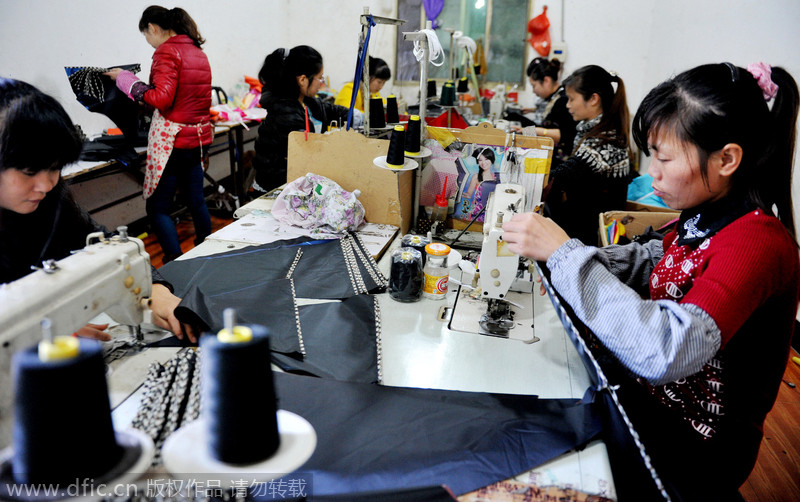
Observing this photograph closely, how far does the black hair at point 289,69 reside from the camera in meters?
2.98

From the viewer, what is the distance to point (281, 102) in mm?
2986

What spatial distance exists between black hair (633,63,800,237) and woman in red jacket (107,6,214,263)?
2857 millimetres

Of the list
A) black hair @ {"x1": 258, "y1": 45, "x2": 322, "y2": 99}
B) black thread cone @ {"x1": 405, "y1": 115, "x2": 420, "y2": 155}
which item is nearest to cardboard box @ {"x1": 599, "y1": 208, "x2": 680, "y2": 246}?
black thread cone @ {"x1": 405, "y1": 115, "x2": 420, "y2": 155}

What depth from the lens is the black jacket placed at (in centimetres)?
296

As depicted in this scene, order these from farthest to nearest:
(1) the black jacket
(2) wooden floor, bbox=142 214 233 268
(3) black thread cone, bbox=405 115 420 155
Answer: (2) wooden floor, bbox=142 214 233 268 < (1) the black jacket < (3) black thread cone, bbox=405 115 420 155

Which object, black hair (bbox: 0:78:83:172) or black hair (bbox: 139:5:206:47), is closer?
black hair (bbox: 0:78:83:172)

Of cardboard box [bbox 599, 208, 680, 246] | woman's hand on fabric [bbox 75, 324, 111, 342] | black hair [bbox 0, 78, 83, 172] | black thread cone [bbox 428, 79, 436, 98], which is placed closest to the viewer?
black hair [bbox 0, 78, 83, 172]

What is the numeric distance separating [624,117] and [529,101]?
13.2 ft

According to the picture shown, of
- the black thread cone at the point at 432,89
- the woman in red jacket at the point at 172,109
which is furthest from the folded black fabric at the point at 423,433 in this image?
the black thread cone at the point at 432,89

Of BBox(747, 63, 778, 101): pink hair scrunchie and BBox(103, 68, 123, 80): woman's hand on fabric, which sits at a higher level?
BBox(103, 68, 123, 80): woman's hand on fabric

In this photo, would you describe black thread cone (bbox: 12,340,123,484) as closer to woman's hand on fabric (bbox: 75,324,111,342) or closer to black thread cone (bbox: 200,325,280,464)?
black thread cone (bbox: 200,325,280,464)

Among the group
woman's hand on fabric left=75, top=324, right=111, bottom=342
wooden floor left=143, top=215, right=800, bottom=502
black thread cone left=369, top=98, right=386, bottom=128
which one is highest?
black thread cone left=369, top=98, right=386, bottom=128

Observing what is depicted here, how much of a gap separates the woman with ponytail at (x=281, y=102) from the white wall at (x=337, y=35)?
1.53m

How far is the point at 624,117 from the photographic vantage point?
290cm
